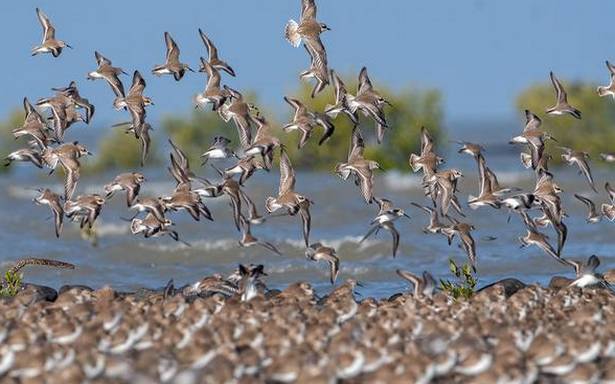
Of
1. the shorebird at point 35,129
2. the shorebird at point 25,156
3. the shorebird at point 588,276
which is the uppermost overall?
the shorebird at point 35,129

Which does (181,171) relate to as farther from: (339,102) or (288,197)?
(339,102)

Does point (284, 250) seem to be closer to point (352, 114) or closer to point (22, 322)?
point (352, 114)

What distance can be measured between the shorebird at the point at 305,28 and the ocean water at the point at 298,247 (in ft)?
15.6

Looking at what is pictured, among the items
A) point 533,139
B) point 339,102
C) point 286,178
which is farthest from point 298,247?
point 533,139

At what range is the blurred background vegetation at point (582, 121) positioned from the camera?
63.5 m

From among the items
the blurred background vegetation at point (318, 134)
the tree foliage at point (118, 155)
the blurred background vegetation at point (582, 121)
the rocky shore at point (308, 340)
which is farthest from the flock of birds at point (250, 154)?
the tree foliage at point (118, 155)

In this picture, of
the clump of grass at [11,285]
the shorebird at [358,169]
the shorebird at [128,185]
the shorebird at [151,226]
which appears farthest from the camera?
the shorebird at [358,169]

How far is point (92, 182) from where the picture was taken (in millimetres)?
63812

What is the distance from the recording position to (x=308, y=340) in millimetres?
13688

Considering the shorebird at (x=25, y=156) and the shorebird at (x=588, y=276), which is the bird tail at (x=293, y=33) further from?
the shorebird at (x=588, y=276)

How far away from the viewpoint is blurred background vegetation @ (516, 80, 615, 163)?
208 feet

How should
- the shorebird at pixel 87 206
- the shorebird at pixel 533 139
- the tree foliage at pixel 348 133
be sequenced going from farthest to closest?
1. the tree foliage at pixel 348 133
2. the shorebird at pixel 533 139
3. the shorebird at pixel 87 206

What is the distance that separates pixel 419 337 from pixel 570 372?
1703 mm

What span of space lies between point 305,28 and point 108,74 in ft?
8.56
